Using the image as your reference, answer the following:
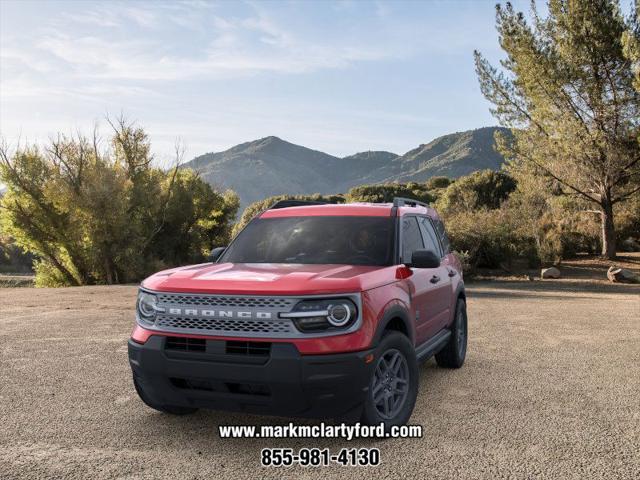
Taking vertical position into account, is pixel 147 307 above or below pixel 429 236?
below

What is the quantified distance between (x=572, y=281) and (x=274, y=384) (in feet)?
64.5

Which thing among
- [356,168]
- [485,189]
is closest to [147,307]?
[485,189]

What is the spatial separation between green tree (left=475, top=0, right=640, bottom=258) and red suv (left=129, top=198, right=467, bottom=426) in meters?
22.7

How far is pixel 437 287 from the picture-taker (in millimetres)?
5949

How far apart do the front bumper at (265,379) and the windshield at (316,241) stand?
1262 millimetres

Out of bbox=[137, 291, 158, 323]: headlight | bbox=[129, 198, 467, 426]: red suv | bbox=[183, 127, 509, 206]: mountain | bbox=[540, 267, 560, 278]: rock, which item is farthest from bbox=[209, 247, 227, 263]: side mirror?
bbox=[183, 127, 509, 206]: mountain

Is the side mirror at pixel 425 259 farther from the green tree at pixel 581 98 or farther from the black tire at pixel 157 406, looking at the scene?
the green tree at pixel 581 98

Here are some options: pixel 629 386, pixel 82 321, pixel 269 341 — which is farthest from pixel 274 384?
pixel 82 321

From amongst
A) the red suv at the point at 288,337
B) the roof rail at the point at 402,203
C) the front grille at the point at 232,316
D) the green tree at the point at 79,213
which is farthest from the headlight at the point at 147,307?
the green tree at the point at 79,213

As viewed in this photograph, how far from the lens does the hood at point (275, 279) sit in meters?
4.03

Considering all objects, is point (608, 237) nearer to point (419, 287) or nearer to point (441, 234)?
point (441, 234)

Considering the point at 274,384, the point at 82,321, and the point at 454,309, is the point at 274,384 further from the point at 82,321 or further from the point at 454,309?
the point at 82,321

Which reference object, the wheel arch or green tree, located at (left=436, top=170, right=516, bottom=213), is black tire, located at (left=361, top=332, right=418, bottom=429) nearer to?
the wheel arch

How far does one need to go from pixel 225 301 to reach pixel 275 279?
38 centimetres
